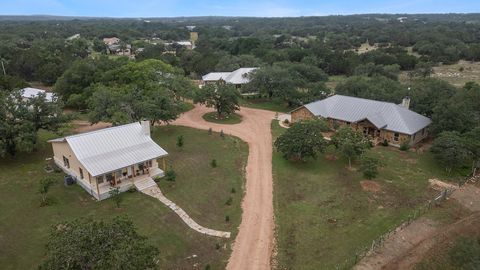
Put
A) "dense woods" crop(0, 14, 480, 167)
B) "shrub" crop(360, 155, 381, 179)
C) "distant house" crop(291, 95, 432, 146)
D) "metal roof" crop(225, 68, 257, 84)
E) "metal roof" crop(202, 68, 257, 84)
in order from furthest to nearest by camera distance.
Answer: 1. "metal roof" crop(202, 68, 257, 84)
2. "metal roof" crop(225, 68, 257, 84)
3. "dense woods" crop(0, 14, 480, 167)
4. "distant house" crop(291, 95, 432, 146)
5. "shrub" crop(360, 155, 381, 179)

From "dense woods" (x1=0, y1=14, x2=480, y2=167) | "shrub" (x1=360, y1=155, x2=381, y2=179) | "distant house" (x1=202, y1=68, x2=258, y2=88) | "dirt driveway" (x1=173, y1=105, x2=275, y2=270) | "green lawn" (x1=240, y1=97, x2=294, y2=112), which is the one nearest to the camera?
"dirt driveway" (x1=173, y1=105, x2=275, y2=270)

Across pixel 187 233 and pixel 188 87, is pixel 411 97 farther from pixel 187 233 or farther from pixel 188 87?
pixel 187 233

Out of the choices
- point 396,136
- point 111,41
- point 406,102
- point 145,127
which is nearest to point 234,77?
point 406,102

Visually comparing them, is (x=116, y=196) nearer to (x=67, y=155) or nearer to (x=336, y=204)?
(x=67, y=155)

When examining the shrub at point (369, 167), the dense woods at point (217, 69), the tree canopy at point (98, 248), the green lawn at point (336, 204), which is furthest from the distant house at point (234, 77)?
the tree canopy at point (98, 248)

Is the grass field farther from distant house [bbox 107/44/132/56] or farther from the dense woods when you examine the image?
distant house [bbox 107/44/132/56]

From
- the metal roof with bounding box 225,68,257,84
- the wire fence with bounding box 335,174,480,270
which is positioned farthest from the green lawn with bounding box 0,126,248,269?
the metal roof with bounding box 225,68,257,84

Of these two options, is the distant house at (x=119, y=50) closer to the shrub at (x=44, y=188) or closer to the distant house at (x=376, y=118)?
the distant house at (x=376, y=118)
